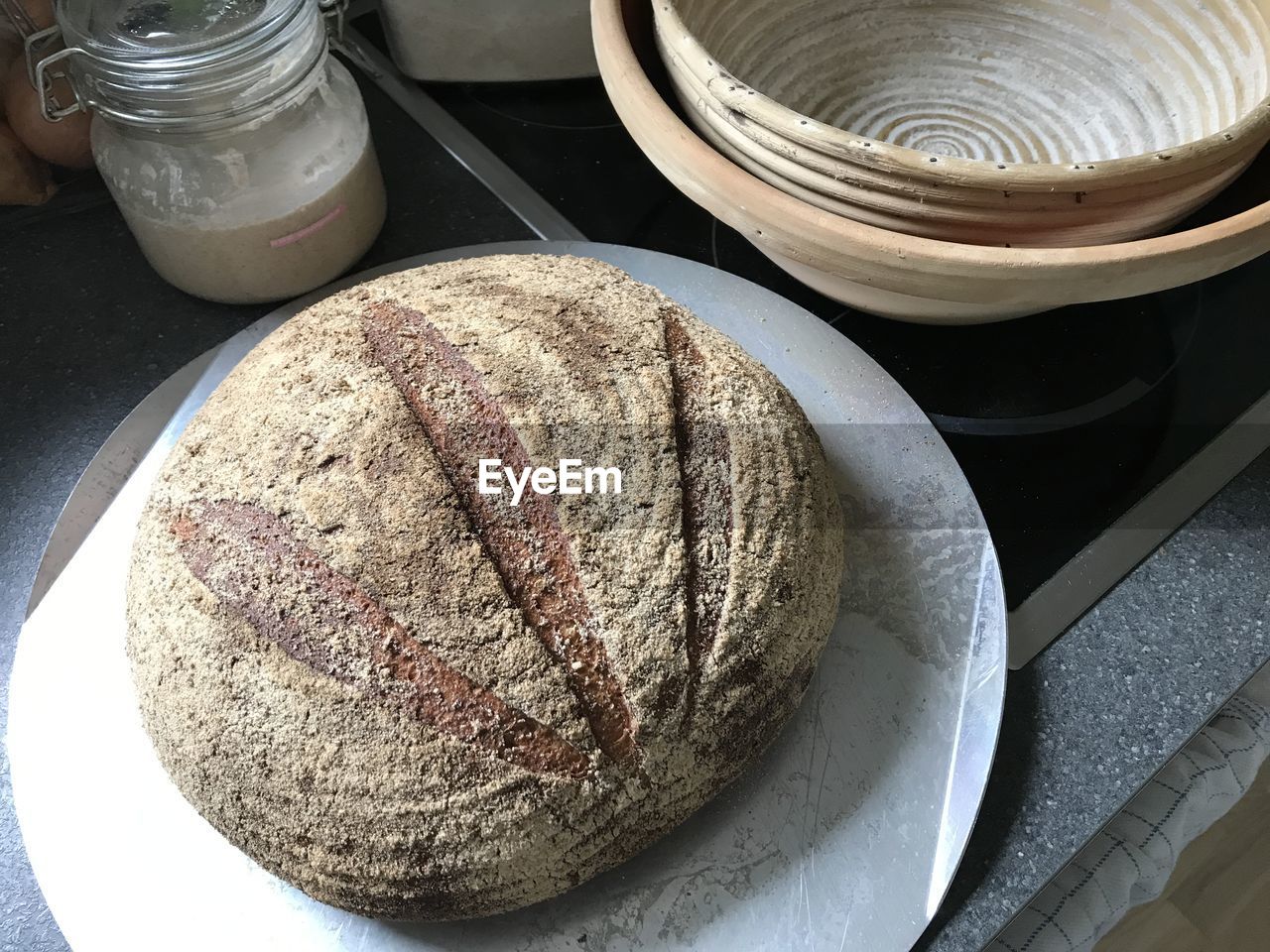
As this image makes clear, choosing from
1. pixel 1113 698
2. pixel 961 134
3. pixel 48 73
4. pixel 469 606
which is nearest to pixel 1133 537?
pixel 1113 698

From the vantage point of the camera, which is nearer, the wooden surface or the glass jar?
the glass jar

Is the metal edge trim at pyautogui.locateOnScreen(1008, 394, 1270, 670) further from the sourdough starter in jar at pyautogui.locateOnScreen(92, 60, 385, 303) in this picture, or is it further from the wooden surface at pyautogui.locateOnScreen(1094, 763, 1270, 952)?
the sourdough starter in jar at pyautogui.locateOnScreen(92, 60, 385, 303)

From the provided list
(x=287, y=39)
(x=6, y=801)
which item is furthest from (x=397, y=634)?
(x=287, y=39)

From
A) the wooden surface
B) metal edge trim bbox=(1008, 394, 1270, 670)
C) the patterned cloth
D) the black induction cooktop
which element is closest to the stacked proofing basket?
the black induction cooktop

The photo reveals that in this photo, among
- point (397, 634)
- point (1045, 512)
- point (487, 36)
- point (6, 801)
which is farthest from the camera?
point (487, 36)

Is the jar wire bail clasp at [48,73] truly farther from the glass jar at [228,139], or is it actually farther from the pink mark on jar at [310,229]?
the pink mark on jar at [310,229]

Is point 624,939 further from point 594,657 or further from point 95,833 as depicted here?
point 95,833

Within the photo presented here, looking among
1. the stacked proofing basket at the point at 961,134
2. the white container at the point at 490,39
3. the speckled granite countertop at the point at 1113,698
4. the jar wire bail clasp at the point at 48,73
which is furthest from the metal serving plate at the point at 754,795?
the white container at the point at 490,39
